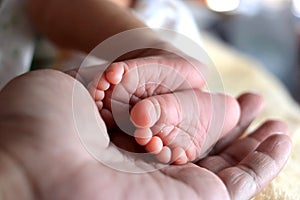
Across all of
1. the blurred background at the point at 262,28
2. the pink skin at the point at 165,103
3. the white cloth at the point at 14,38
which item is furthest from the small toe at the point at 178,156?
the blurred background at the point at 262,28

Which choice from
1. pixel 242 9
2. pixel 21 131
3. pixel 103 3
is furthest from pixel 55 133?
pixel 242 9

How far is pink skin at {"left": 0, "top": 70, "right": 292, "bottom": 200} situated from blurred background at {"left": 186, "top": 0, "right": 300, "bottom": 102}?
98cm

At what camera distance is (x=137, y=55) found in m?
0.45

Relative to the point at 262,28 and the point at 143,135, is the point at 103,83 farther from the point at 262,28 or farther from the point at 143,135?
the point at 262,28

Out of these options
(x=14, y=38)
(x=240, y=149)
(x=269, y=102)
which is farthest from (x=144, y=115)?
(x=269, y=102)

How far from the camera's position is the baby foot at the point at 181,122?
1.18ft

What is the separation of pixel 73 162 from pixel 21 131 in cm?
4

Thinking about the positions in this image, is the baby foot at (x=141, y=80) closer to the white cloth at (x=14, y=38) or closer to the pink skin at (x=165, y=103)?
the pink skin at (x=165, y=103)

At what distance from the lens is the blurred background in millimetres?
1319

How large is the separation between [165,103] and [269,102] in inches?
16.5

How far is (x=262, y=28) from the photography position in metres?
1.38

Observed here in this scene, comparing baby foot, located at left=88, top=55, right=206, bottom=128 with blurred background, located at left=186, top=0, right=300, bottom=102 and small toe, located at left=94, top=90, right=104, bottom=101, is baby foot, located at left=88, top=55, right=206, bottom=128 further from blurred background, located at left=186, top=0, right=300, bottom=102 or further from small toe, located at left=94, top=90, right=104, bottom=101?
blurred background, located at left=186, top=0, right=300, bottom=102

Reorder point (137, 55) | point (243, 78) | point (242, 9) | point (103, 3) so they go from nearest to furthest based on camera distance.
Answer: point (137, 55), point (103, 3), point (243, 78), point (242, 9)

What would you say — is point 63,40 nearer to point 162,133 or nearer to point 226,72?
point 162,133
